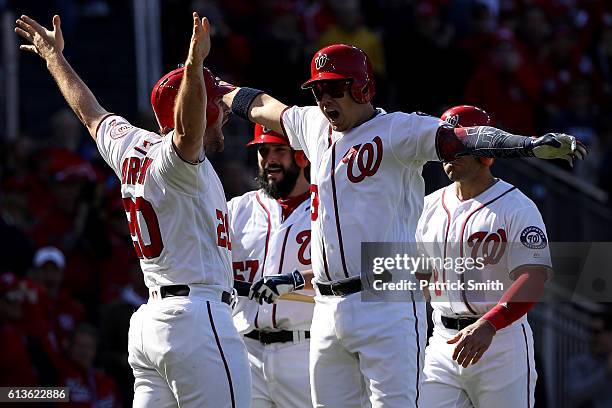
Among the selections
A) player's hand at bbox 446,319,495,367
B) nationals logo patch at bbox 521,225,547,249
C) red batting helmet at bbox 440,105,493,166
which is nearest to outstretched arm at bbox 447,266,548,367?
player's hand at bbox 446,319,495,367

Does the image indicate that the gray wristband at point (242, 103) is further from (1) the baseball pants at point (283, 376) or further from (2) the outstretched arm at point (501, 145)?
(1) the baseball pants at point (283, 376)

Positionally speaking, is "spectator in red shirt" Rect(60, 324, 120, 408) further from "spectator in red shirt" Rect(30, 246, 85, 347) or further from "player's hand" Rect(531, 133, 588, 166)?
"player's hand" Rect(531, 133, 588, 166)

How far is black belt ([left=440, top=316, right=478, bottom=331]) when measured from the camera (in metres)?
7.13

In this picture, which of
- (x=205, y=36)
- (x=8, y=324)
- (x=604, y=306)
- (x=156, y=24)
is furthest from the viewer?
(x=156, y=24)

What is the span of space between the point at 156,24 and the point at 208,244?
7784 mm

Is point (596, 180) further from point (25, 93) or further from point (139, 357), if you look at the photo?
point (139, 357)

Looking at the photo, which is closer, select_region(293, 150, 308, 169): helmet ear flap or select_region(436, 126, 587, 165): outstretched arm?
select_region(436, 126, 587, 165): outstretched arm

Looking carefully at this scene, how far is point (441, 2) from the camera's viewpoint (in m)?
15.5

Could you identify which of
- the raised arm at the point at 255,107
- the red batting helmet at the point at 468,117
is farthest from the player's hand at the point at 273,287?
the red batting helmet at the point at 468,117

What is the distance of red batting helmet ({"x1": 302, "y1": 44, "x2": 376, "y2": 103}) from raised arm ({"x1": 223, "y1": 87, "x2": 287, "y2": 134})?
407 millimetres

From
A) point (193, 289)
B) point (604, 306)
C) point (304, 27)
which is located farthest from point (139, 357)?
point (304, 27)

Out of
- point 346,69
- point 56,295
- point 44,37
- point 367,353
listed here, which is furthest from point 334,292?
point 56,295

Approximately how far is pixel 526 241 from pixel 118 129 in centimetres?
230

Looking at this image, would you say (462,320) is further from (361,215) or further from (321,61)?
(321,61)
